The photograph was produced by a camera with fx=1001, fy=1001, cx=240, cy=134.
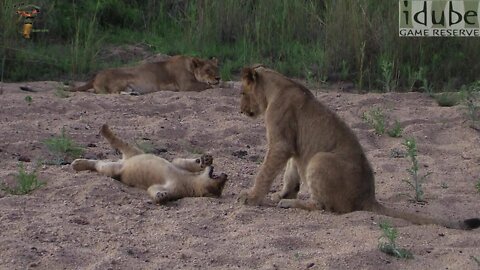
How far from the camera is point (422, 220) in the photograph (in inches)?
236

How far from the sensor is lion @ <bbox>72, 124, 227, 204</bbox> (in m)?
6.58

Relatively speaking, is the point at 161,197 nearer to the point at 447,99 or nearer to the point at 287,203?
the point at 287,203

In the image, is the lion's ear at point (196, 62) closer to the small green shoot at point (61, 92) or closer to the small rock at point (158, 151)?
the small green shoot at point (61, 92)

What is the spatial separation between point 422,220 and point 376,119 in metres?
2.94

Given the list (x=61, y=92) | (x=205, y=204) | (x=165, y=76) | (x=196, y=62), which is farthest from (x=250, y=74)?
(x=196, y=62)

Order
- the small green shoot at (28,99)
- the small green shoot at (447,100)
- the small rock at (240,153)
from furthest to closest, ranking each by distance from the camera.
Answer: the small green shoot at (447,100) < the small green shoot at (28,99) < the small rock at (240,153)

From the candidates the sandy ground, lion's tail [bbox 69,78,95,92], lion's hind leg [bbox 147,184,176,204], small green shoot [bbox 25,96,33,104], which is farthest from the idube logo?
lion's hind leg [bbox 147,184,176,204]

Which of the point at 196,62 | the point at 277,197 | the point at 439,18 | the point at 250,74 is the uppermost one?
the point at 439,18

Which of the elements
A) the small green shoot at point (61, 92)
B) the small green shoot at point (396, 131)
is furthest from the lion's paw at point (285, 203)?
the small green shoot at point (61, 92)

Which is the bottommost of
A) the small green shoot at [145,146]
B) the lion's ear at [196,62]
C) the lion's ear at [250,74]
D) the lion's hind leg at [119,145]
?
the small green shoot at [145,146]

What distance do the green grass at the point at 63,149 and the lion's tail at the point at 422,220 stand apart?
239 cm

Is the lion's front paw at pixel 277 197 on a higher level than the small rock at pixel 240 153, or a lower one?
lower

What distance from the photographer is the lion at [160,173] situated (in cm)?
658

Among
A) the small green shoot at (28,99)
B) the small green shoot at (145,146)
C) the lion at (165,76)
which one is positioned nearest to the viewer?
the small green shoot at (145,146)
